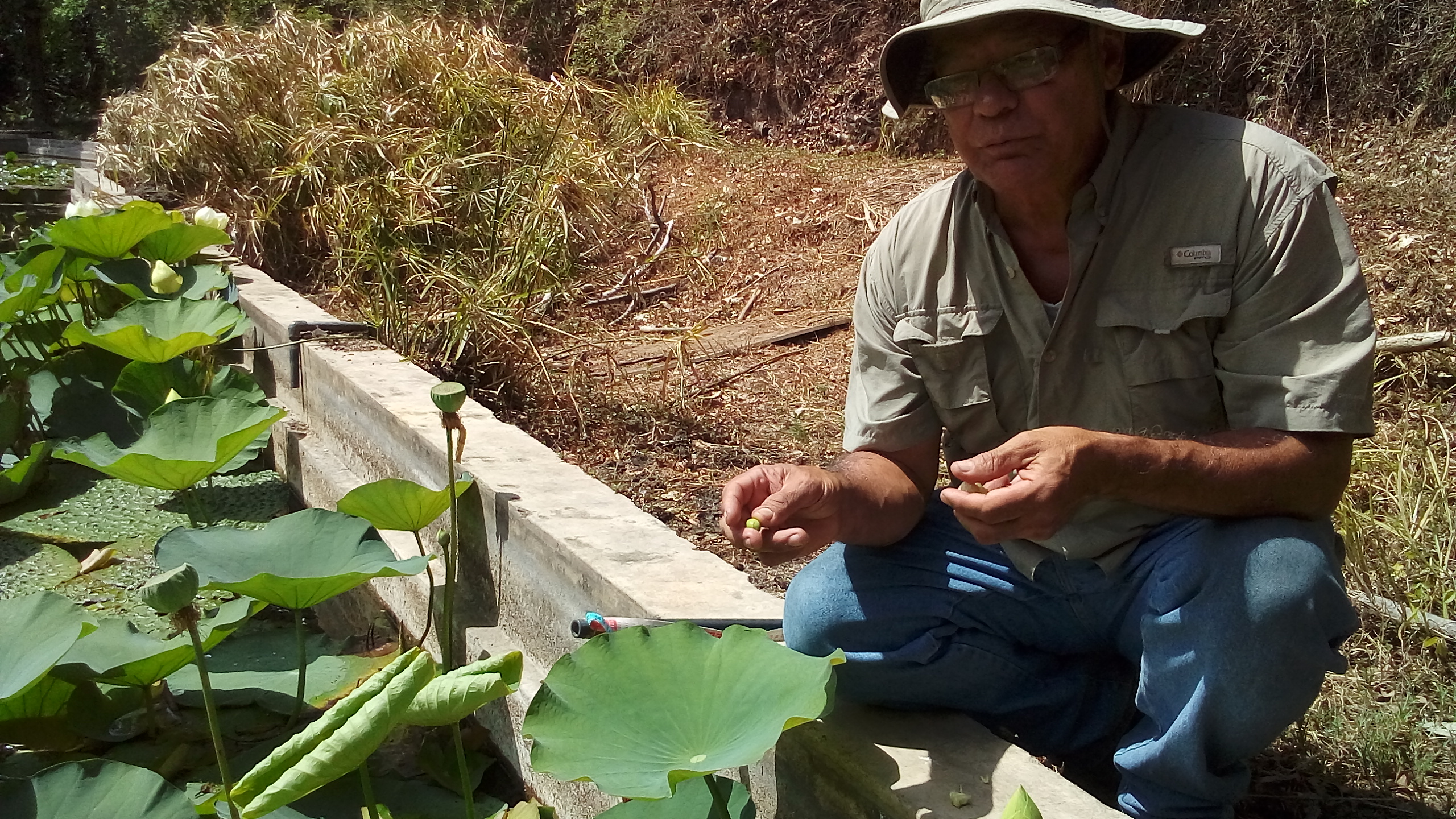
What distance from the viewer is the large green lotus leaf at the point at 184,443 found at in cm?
249

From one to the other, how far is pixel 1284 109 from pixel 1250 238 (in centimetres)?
407

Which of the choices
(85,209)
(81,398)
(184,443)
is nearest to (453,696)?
(184,443)

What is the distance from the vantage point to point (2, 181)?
9.41 metres

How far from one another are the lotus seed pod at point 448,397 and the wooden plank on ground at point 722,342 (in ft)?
6.51

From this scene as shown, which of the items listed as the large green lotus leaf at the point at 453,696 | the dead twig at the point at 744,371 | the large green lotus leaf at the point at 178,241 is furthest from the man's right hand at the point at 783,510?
the large green lotus leaf at the point at 178,241

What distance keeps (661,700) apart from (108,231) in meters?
2.99

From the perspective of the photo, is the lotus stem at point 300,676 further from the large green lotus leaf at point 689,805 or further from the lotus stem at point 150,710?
the large green lotus leaf at point 689,805

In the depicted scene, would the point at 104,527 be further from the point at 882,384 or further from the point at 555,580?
the point at 882,384

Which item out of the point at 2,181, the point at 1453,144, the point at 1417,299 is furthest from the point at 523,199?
the point at 2,181

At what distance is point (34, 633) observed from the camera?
5.83 feet

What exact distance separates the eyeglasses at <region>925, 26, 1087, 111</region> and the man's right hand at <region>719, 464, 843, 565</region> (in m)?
0.54

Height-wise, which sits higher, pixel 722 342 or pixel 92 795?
pixel 92 795

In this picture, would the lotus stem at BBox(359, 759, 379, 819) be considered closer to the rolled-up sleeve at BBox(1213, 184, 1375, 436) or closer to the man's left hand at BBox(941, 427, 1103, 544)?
the man's left hand at BBox(941, 427, 1103, 544)

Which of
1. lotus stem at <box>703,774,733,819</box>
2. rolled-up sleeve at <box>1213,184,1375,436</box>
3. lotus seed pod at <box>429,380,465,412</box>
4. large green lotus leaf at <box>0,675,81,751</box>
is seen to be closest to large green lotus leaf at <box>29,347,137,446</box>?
large green lotus leaf at <box>0,675,81,751</box>
